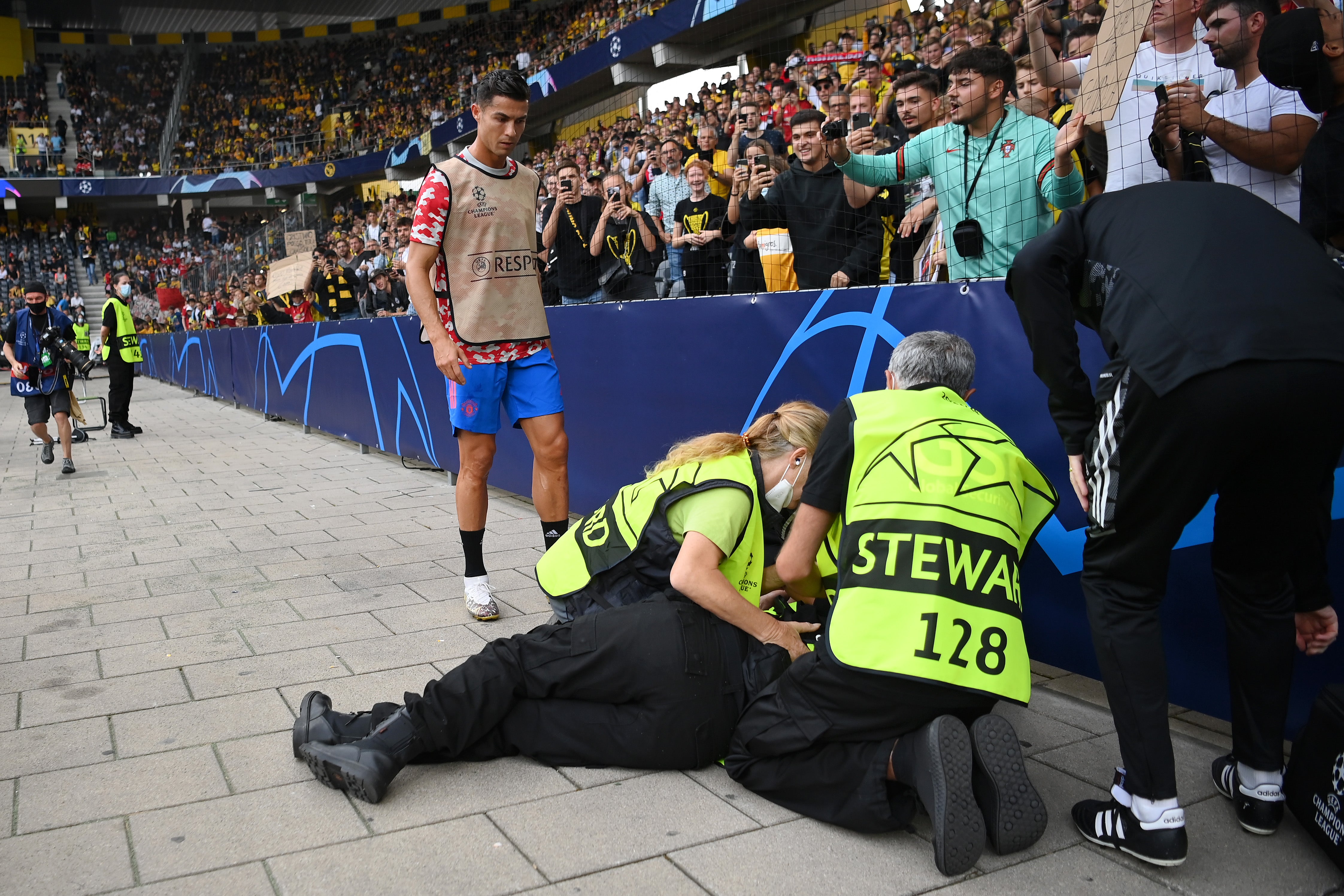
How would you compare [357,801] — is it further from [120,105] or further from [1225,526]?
[120,105]

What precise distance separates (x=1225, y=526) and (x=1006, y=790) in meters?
0.75

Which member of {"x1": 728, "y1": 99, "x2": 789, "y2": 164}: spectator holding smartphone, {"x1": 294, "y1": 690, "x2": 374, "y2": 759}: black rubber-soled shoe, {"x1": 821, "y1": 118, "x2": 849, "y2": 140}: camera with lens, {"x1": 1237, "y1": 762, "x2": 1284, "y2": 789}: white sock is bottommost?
{"x1": 1237, "y1": 762, "x2": 1284, "y2": 789}: white sock

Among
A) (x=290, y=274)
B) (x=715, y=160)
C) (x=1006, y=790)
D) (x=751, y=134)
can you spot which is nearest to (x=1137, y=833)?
(x=1006, y=790)

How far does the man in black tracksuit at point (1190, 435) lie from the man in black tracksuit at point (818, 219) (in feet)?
7.29

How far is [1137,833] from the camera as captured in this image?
217 cm

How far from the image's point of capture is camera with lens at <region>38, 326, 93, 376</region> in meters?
8.86

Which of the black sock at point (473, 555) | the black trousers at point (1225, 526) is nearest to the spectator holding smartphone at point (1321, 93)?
the black trousers at point (1225, 526)

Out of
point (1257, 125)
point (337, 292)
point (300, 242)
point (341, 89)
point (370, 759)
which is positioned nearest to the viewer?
point (370, 759)

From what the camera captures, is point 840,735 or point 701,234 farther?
point 701,234

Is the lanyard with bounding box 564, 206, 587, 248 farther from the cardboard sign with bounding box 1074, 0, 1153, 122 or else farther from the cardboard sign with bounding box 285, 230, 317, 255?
the cardboard sign with bounding box 285, 230, 317, 255

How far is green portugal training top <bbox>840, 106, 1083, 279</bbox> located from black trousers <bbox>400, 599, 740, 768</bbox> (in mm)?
1871

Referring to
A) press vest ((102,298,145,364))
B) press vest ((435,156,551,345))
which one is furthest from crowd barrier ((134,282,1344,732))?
press vest ((102,298,145,364))

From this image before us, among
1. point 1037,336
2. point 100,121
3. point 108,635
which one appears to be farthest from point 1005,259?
point 100,121

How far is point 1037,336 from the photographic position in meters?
2.30
